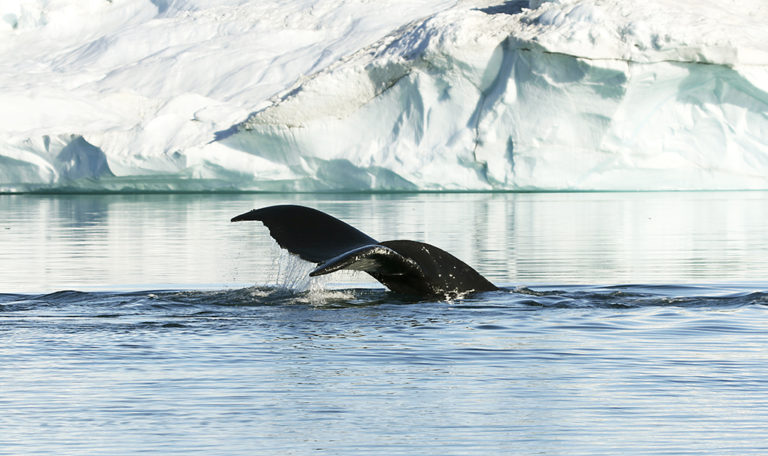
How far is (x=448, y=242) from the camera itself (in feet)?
46.6

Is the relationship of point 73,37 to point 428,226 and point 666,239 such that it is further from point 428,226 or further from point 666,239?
point 666,239

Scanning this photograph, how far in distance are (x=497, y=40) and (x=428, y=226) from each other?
12.2 meters

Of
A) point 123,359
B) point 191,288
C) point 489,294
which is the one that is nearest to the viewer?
point 123,359

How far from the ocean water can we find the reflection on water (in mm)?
110

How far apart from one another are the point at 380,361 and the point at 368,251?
1029 millimetres

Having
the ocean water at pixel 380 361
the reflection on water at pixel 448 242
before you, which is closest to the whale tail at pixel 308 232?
the ocean water at pixel 380 361

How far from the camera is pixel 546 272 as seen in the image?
10.5 m

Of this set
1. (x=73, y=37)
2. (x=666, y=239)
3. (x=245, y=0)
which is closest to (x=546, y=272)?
(x=666, y=239)

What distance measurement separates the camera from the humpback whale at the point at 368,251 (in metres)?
6.82

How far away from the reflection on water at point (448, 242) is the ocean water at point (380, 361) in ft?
0.36

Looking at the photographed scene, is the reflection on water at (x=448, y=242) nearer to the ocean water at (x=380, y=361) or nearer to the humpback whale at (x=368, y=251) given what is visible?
the ocean water at (x=380, y=361)

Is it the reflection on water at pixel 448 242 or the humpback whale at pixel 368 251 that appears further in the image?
the reflection on water at pixel 448 242

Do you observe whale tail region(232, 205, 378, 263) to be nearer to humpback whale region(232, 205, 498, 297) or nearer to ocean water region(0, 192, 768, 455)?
humpback whale region(232, 205, 498, 297)

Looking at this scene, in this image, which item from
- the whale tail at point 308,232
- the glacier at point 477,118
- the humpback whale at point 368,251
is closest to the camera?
the humpback whale at point 368,251
